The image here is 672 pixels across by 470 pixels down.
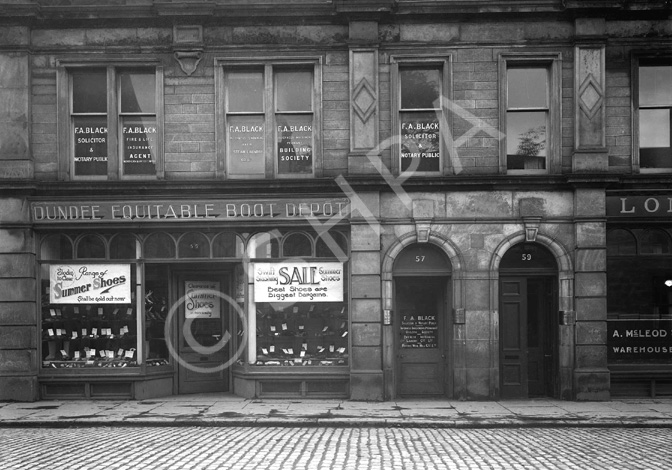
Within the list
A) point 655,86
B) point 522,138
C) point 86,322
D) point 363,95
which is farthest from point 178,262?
point 655,86

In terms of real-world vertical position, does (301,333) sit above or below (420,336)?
above

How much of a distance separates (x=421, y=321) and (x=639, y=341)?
16.4ft

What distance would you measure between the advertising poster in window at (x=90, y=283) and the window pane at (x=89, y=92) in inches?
145

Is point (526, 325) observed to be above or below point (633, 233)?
below

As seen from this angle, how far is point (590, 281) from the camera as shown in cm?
1600

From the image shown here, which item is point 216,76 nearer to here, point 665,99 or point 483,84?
point 483,84

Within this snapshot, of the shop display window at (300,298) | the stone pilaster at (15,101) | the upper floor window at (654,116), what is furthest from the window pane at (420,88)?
the stone pilaster at (15,101)

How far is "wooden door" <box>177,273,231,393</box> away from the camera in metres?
17.0

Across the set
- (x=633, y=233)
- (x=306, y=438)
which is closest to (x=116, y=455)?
(x=306, y=438)

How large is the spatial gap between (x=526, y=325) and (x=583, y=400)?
6.68ft

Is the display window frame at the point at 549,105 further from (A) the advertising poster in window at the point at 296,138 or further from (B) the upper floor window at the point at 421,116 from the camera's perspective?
(A) the advertising poster in window at the point at 296,138

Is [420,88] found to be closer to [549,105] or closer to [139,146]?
[549,105]

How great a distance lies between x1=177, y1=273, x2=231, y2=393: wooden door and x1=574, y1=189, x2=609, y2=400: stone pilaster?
324 inches

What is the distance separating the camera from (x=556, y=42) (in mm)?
16203
